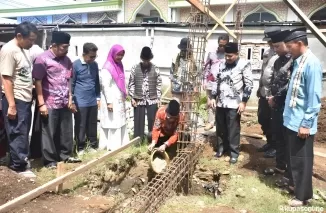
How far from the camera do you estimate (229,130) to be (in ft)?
17.2

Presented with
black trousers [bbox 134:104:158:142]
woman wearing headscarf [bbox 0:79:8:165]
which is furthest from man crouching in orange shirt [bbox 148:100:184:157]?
woman wearing headscarf [bbox 0:79:8:165]

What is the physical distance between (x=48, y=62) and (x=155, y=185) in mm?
2278

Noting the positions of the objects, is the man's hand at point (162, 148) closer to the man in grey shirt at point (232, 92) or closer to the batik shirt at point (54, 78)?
the man in grey shirt at point (232, 92)

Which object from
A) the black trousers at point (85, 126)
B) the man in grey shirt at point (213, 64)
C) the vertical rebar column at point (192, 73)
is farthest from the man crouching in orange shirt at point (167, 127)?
the man in grey shirt at point (213, 64)

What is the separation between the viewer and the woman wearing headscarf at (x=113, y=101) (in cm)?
569

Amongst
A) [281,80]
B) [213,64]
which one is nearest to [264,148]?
[281,80]

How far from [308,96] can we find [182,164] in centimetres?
181

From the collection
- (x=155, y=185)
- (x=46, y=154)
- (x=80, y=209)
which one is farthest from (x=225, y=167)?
(x=46, y=154)

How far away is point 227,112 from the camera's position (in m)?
5.21

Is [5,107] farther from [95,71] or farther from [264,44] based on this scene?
[264,44]

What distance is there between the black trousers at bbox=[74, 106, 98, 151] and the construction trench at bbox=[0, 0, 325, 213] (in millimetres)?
849

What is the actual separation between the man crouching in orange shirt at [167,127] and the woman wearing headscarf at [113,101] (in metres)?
0.88

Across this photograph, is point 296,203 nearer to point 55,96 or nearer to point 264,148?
point 264,148

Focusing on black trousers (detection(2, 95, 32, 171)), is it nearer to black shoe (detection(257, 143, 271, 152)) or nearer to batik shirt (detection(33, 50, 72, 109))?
batik shirt (detection(33, 50, 72, 109))
